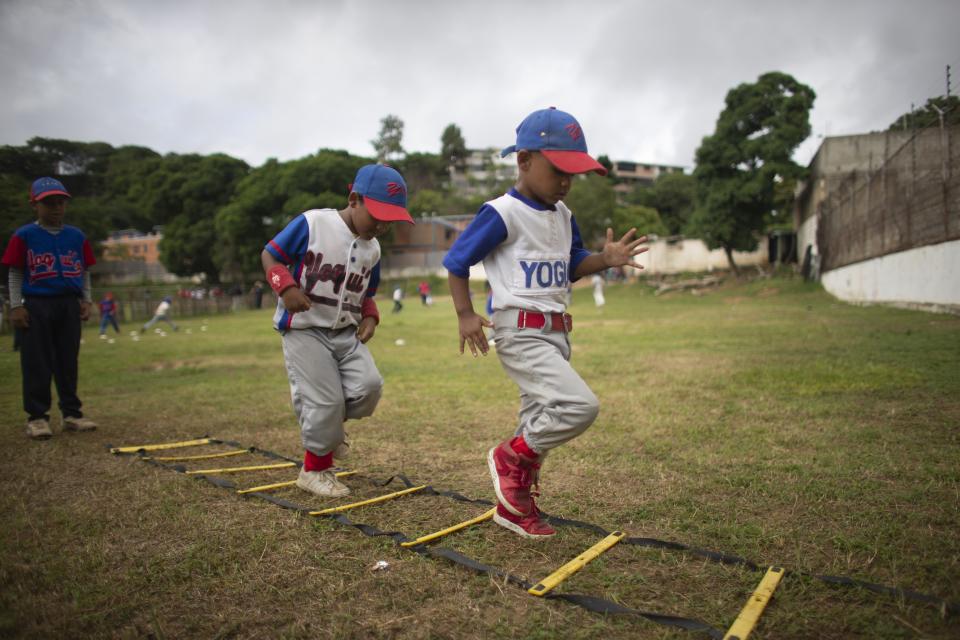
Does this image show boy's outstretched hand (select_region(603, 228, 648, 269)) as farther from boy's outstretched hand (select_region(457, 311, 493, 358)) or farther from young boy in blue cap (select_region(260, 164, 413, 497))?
young boy in blue cap (select_region(260, 164, 413, 497))

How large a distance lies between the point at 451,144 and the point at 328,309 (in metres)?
82.6

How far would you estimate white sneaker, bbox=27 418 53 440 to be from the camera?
5305 millimetres

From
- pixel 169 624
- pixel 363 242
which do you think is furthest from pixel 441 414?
pixel 169 624

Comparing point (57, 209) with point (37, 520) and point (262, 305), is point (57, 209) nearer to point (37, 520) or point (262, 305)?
point (37, 520)

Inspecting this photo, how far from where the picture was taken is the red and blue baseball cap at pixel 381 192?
3.83 m

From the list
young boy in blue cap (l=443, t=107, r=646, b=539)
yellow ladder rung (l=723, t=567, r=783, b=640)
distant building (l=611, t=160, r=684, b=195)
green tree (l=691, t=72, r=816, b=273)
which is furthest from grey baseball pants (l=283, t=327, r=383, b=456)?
distant building (l=611, t=160, r=684, b=195)

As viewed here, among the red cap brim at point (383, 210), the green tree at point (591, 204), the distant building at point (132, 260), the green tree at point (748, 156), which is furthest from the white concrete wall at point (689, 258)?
the distant building at point (132, 260)

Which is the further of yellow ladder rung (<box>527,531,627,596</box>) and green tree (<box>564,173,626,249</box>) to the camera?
green tree (<box>564,173,626,249</box>)

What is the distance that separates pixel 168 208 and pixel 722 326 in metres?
52.0

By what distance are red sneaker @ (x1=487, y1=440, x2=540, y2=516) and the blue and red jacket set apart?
4.48 meters

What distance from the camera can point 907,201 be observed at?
548 inches

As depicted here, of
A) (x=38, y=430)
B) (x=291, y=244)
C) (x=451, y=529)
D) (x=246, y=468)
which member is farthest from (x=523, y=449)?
(x=38, y=430)

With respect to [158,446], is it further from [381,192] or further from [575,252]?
[575,252]

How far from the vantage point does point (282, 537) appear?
309cm
